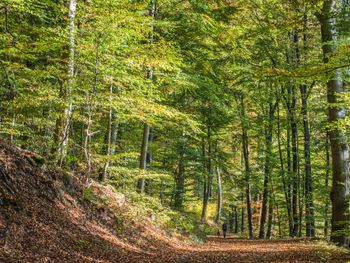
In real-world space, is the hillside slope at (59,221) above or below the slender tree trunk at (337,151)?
below

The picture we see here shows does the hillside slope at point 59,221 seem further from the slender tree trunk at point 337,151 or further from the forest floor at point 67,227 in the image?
the slender tree trunk at point 337,151

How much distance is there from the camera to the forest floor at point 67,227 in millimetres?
7235

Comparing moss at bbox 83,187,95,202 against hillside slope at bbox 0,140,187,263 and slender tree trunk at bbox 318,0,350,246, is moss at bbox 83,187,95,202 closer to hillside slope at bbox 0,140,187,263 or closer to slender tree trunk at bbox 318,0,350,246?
hillside slope at bbox 0,140,187,263

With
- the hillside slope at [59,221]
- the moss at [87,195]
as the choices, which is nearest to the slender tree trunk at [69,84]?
the hillside slope at [59,221]

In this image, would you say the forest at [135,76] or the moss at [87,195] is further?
the moss at [87,195]

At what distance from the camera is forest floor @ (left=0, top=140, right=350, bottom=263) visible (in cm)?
724

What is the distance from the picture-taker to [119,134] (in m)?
21.1

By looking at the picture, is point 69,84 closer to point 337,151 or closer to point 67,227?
point 67,227

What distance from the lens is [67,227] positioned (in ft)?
29.8

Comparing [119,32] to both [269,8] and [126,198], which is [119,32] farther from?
[269,8]

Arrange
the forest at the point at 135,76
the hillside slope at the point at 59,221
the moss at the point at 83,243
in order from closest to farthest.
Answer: the hillside slope at the point at 59,221
the moss at the point at 83,243
the forest at the point at 135,76

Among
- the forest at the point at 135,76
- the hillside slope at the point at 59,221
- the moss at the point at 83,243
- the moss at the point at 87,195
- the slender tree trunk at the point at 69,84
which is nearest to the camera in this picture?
the hillside slope at the point at 59,221

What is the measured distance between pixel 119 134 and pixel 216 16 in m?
→ 9.05

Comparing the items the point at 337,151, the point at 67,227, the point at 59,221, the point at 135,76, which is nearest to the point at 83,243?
the point at 67,227
